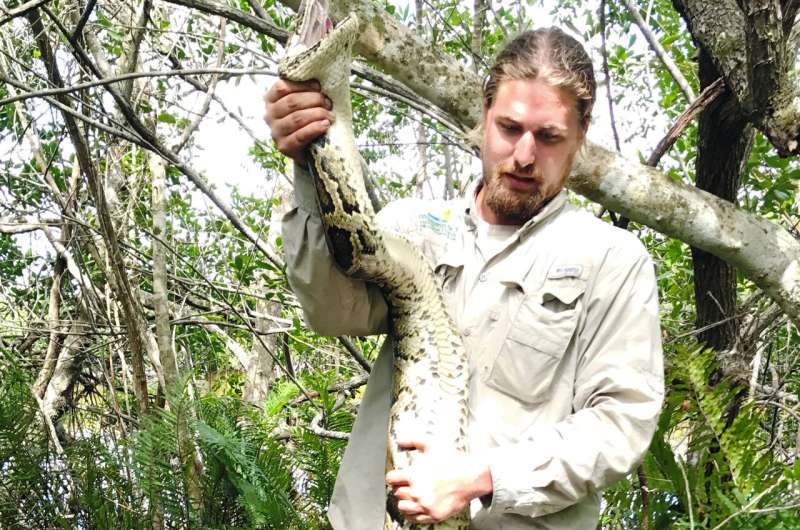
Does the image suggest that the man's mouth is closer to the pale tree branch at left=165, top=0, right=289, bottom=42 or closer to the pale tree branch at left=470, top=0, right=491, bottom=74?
the pale tree branch at left=165, top=0, right=289, bottom=42

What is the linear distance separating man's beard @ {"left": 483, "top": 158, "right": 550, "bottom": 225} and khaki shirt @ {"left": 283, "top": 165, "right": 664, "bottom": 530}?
5 centimetres

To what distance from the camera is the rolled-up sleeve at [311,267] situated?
1.93 metres

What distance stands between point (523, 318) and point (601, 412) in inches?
12.6

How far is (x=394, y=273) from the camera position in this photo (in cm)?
210

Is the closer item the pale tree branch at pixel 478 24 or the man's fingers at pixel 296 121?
the man's fingers at pixel 296 121

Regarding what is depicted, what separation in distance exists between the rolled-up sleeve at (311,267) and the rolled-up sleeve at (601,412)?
0.62 meters

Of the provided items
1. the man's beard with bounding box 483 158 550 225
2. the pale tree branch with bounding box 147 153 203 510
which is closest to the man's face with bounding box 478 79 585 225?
the man's beard with bounding box 483 158 550 225

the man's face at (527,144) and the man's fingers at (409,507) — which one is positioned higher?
the man's face at (527,144)

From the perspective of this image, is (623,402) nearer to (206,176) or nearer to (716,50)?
(716,50)

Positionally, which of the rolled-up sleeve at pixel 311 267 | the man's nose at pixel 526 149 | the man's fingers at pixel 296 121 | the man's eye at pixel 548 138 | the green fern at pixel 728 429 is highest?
the man's fingers at pixel 296 121

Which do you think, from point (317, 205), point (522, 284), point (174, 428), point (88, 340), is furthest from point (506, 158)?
point (88, 340)

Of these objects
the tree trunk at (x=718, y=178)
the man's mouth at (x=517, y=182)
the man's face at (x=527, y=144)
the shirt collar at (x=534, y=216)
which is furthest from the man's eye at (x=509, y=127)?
the tree trunk at (x=718, y=178)

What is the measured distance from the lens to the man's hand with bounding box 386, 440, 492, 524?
5.51ft

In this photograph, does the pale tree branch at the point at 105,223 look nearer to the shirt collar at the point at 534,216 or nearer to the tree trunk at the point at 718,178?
the shirt collar at the point at 534,216
